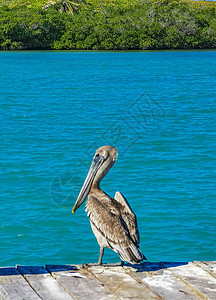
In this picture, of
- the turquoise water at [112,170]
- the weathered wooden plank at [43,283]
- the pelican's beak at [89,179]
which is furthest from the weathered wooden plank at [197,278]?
the turquoise water at [112,170]

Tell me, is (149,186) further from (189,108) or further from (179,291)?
(189,108)

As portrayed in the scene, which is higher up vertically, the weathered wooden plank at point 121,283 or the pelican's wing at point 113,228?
the pelican's wing at point 113,228

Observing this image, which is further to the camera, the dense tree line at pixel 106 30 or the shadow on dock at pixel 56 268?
the dense tree line at pixel 106 30

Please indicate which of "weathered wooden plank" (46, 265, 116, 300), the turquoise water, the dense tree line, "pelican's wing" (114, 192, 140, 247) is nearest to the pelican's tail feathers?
"pelican's wing" (114, 192, 140, 247)

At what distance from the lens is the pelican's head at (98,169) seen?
640 centimetres

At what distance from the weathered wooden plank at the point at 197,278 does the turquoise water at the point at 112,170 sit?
356 cm

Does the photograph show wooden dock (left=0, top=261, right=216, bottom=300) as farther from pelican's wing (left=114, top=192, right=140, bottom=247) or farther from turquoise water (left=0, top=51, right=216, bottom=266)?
turquoise water (left=0, top=51, right=216, bottom=266)

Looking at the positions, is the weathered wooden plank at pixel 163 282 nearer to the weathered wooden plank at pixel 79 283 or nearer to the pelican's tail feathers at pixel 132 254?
the pelican's tail feathers at pixel 132 254

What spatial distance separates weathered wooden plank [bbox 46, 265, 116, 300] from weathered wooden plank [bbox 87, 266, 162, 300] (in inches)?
3.0

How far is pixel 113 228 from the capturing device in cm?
554

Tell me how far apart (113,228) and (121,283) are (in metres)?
0.62

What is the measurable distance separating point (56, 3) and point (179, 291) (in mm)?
79315

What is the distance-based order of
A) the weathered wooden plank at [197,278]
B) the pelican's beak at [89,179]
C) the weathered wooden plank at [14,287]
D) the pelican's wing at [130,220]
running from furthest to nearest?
the pelican's beak at [89,179]
the pelican's wing at [130,220]
the weathered wooden plank at [197,278]
the weathered wooden plank at [14,287]

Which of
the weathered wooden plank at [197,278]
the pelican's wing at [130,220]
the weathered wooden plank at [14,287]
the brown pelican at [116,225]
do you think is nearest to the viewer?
the weathered wooden plank at [14,287]
